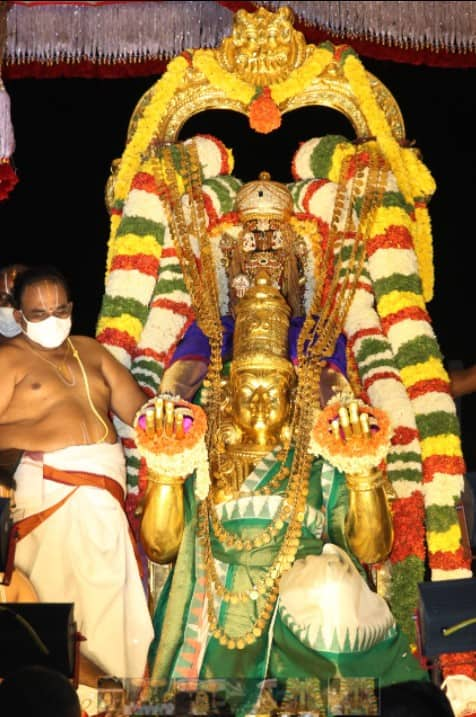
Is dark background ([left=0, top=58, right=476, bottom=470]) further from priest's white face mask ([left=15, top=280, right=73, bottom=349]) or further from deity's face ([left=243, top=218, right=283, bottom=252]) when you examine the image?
priest's white face mask ([left=15, top=280, right=73, bottom=349])

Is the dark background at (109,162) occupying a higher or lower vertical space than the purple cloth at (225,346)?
higher

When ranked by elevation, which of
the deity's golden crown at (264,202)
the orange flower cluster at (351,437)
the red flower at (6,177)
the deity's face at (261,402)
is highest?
the red flower at (6,177)

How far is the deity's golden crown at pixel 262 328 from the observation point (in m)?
5.14

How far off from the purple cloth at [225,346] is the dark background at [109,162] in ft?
4.38

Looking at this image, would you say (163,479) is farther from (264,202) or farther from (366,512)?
(264,202)

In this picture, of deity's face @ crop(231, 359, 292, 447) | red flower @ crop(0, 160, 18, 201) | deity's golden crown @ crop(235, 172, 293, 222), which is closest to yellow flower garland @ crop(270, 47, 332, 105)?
deity's golden crown @ crop(235, 172, 293, 222)

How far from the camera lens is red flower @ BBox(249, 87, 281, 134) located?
6.27m

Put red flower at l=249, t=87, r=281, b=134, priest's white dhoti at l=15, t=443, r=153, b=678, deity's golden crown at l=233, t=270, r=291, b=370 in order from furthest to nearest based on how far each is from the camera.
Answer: red flower at l=249, t=87, r=281, b=134 → deity's golden crown at l=233, t=270, r=291, b=370 → priest's white dhoti at l=15, t=443, r=153, b=678

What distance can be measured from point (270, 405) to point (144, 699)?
5.92ft

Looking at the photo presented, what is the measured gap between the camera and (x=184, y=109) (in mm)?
6398

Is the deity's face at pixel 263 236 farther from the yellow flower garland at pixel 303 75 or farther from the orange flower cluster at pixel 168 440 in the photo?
the orange flower cluster at pixel 168 440

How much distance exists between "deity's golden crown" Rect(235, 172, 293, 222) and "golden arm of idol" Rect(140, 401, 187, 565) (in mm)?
1471

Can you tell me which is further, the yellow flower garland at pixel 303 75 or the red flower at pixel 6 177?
the yellow flower garland at pixel 303 75

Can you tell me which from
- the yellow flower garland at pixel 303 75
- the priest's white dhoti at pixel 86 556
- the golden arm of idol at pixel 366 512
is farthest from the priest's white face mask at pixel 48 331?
the yellow flower garland at pixel 303 75
